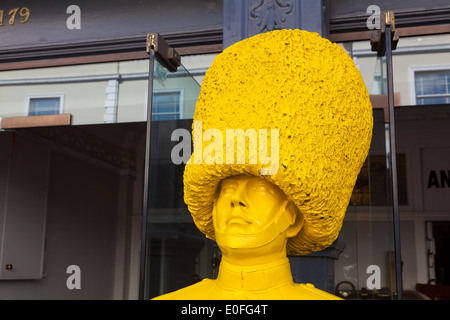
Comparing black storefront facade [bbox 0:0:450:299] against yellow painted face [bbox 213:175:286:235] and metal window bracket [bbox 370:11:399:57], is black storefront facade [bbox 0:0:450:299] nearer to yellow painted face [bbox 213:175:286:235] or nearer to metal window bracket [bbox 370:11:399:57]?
metal window bracket [bbox 370:11:399:57]

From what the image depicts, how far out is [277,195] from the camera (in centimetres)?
Result: 117

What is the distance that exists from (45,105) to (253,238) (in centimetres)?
220

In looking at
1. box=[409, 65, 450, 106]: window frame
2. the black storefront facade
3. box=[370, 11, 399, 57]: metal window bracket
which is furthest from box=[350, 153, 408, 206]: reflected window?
box=[370, 11, 399, 57]: metal window bracket

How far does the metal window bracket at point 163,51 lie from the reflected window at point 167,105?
0.18 m

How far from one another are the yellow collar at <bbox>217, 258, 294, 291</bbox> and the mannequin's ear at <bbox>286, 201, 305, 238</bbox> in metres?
0.08

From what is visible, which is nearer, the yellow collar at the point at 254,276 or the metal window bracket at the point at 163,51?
the yellow collar at the point at 254,276

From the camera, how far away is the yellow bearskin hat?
1093 mm

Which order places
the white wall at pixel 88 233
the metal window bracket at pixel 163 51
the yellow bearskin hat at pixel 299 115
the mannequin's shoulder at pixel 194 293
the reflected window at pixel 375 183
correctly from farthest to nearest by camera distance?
the white wall at pixel 88 233, the reflected window at pixel 375 183, the metal window bracket at pixel 163 51, the mannequin's shoulder at pixel 194 293, the yellow bearskin hat at pixel 299 115

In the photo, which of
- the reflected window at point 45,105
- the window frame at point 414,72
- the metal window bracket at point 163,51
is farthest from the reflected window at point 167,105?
the window frame at point 414,72

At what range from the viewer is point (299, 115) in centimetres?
110

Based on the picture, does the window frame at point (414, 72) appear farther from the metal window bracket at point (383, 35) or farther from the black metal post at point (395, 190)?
the black metal post at point (395, 190)

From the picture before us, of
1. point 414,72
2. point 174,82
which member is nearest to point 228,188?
point 174,82

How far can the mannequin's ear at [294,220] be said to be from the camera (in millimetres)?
1189
